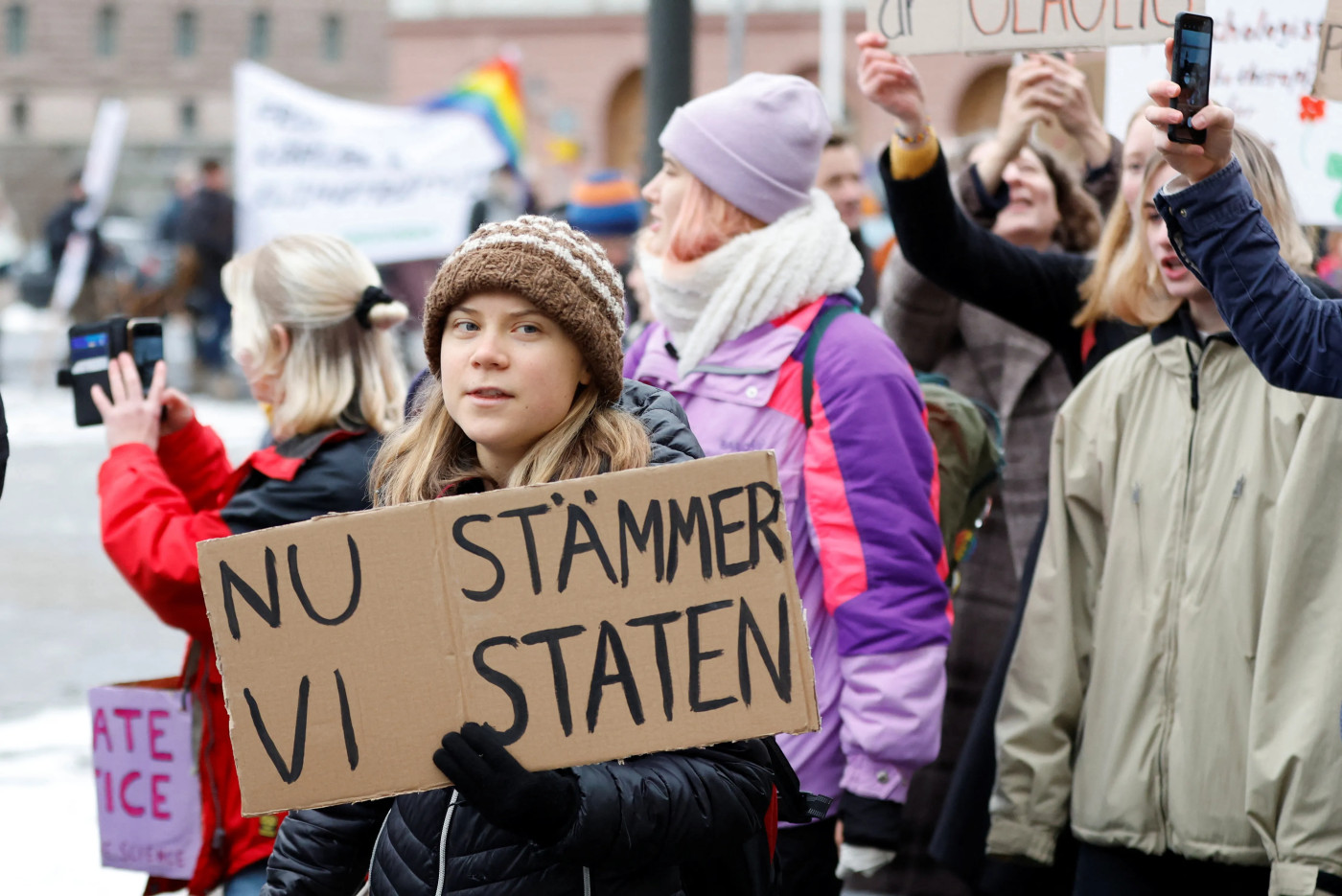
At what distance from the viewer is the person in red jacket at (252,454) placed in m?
3.19

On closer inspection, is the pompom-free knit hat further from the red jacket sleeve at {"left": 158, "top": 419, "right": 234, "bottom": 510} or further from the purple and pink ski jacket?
the purple and pink ski jacket

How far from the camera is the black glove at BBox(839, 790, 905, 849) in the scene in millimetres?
2877

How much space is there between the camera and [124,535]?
3172mm

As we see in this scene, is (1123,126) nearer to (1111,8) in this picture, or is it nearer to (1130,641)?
(1111,8)

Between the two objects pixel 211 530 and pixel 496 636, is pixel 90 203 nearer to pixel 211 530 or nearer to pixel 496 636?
pixel 211 530

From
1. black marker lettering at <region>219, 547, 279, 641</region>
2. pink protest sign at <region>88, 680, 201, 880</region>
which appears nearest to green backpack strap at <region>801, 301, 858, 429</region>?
black marker lettering at <region>219, 547, 279, 641</region>

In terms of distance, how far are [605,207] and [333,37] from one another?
42088 millimetres

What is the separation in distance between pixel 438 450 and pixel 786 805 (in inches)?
27.6

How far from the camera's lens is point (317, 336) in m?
3.47

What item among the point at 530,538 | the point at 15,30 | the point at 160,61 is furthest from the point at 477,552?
the point at 15,30

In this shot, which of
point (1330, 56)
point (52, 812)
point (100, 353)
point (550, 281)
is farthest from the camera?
point (52, 812)

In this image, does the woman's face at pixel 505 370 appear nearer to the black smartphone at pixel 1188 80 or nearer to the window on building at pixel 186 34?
the black smartphone at pixel 1188 80

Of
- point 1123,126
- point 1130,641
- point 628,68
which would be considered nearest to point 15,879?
point 1130,641

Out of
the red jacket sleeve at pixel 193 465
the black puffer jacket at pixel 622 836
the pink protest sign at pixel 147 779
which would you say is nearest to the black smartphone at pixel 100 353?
the red jacket sleeve at pixel 193 465
